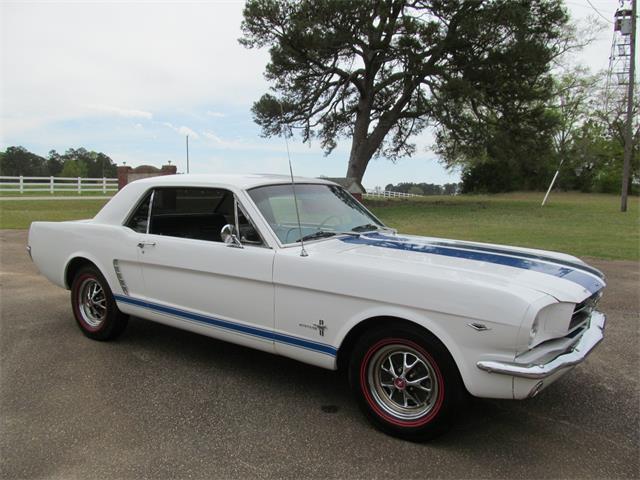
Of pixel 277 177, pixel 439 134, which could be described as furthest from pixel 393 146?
pixel 277 177

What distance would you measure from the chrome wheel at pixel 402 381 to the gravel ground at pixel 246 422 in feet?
0.68

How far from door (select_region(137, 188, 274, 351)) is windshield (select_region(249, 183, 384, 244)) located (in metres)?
0.21

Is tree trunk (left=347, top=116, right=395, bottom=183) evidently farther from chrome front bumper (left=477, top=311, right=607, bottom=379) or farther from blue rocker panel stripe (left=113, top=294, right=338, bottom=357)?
chrome front bumper (left=477, top=311, right=607, bottom=379)

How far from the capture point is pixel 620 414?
3389mm

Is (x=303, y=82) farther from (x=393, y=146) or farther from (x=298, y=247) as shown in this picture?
(x=298, y=247)

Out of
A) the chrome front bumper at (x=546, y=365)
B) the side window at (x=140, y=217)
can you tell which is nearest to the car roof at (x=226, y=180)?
the side window at (x=140, y=217)

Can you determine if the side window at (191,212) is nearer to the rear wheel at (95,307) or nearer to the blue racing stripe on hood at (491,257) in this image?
the rear wheel at (95,307)

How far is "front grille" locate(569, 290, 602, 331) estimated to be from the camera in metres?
2.98

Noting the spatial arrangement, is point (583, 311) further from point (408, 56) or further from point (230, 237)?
point (408, 56)

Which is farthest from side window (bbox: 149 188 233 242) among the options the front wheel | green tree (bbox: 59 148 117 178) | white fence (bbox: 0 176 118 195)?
green tree (bbox: 59 148 117 178)

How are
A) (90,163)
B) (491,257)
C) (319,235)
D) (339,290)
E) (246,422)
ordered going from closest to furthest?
1. (339,290)
2. (246,422)
3. (491,257)
4. (319,235)
5. (90,163)

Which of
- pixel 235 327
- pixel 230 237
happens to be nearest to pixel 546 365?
pixel 235 327

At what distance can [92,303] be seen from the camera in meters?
4.71

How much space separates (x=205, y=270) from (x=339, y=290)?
1.17 metres
